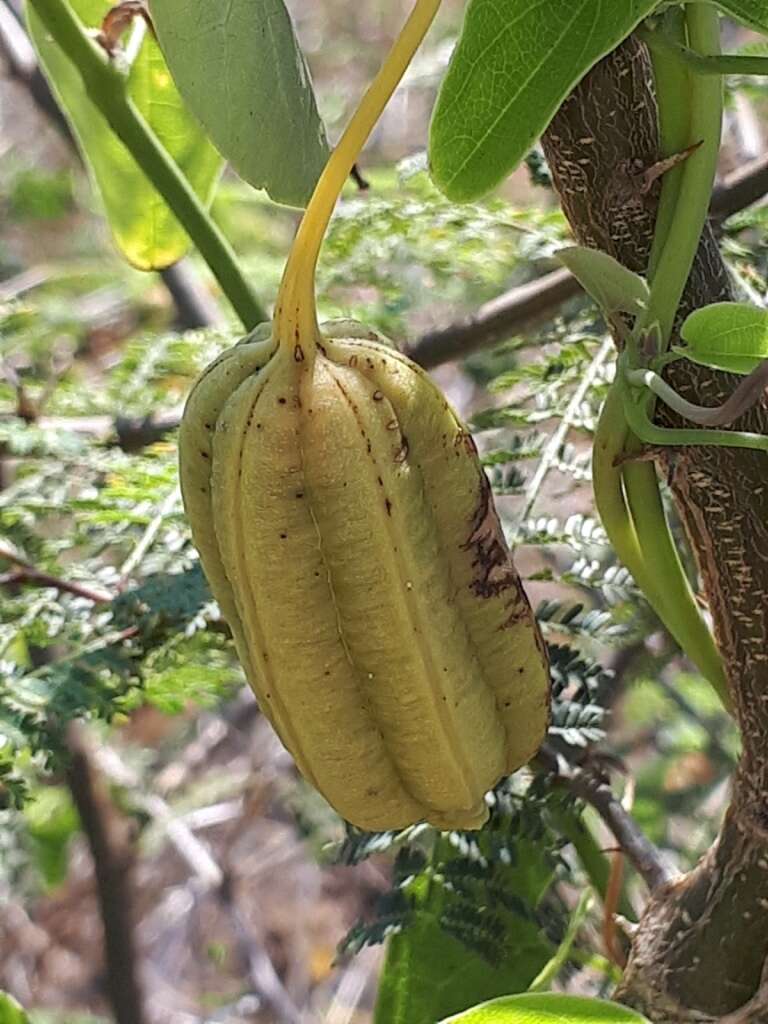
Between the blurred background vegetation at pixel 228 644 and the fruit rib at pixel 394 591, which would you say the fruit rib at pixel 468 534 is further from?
the blurred background vegetation at pixel 228 644

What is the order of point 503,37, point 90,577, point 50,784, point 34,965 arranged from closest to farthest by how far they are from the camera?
point 503,37, point 90,577, point 50,784, point 34,965

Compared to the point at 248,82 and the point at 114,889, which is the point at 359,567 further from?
the point at 114,889

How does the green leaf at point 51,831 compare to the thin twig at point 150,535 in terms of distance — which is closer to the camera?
the thin twig at point 150,535

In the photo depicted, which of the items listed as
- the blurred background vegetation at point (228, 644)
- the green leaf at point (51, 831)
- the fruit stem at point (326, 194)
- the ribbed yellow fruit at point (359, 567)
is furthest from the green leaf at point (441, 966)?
the green leaf at point (51, 831)

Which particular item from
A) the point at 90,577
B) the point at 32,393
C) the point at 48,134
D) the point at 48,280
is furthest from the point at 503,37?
the point at 48,134

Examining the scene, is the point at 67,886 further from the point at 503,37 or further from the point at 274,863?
the point at 503,37

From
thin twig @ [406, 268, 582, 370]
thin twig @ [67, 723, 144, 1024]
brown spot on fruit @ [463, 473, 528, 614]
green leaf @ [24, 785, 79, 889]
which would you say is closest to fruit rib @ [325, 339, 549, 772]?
brown spot on fruit @ [463, 473, 528, 614]
